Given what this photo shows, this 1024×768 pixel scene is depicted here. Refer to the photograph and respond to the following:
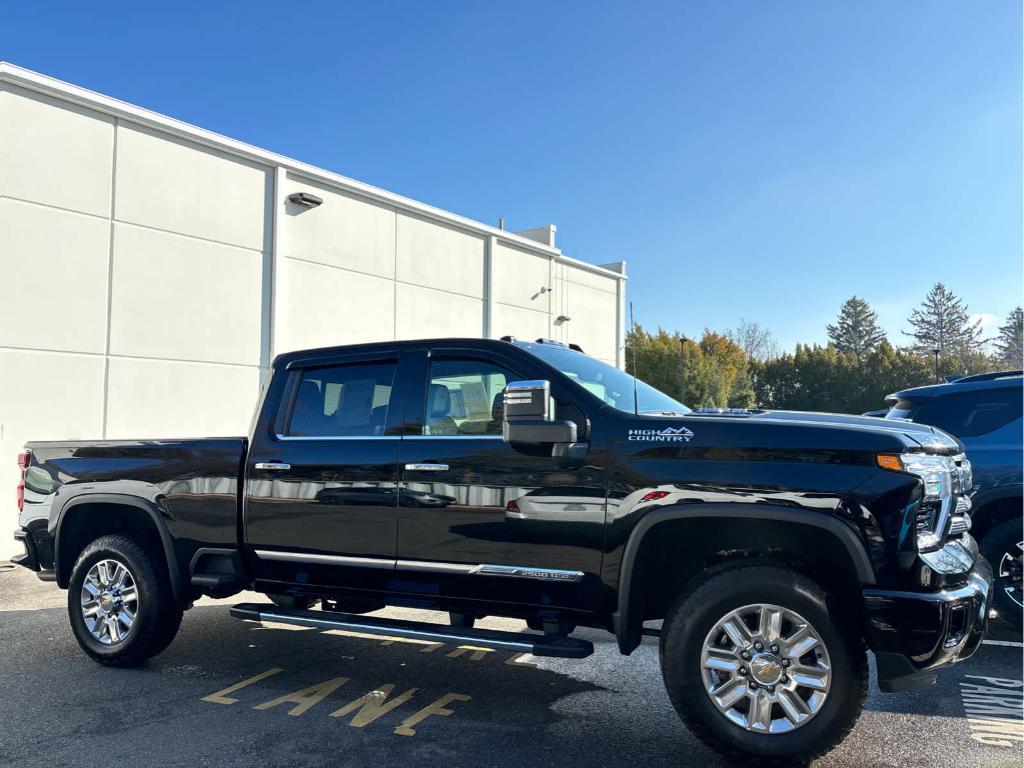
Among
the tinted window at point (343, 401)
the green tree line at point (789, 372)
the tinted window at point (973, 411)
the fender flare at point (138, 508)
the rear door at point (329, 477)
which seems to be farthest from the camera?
the green tree line at point (789, 372)

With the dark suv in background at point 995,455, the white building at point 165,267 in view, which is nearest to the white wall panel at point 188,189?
the white building at point 165,267

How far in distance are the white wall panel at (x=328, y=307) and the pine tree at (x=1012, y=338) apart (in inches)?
3319

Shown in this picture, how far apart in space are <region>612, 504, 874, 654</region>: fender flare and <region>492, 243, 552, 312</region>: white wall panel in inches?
558

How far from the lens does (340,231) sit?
14.8m

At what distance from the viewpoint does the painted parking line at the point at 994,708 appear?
4.25 meters

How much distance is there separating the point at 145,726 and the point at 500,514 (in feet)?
7.22

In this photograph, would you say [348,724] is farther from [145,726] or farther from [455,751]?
[145,726]

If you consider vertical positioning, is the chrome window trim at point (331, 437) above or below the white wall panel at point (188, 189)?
below

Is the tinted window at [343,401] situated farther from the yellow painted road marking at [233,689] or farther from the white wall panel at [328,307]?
the white wall panel at [328,307]

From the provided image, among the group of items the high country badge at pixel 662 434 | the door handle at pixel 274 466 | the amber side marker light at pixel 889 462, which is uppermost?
the high country badge at pixel 662 434

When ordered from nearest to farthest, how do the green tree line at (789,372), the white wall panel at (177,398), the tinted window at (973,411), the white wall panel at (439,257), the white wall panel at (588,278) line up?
the tinted window at (973,411) → the white wall panel at (177,398) → the white wall panel at (439,257) → the white wall panel at (588,278) → the green tree line at (789,372)

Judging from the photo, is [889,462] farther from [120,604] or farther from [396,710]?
[120,604]

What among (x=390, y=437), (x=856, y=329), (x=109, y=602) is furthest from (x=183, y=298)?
(x=856, y=329)

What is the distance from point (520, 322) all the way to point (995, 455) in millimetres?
13034
